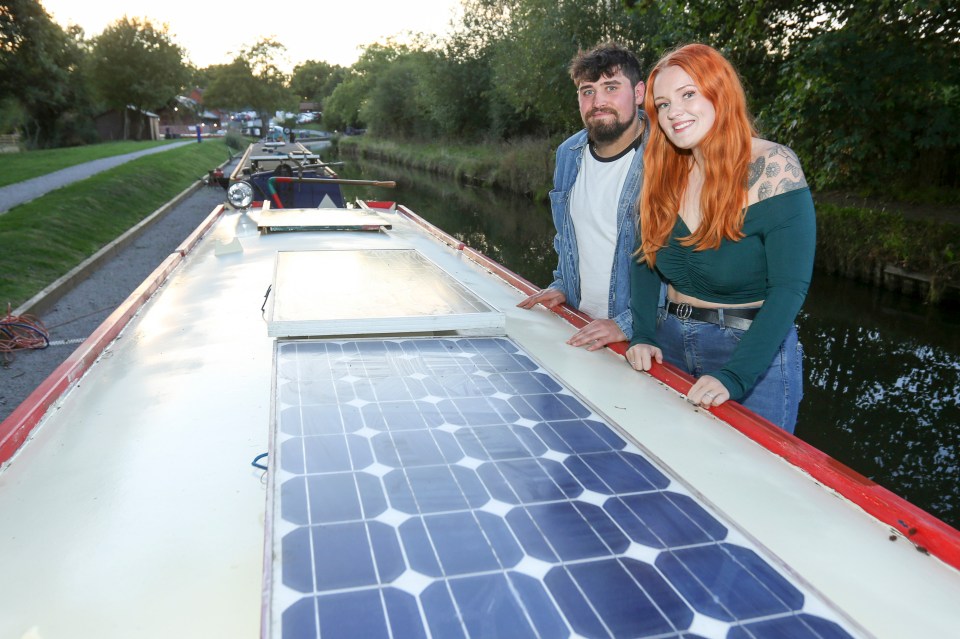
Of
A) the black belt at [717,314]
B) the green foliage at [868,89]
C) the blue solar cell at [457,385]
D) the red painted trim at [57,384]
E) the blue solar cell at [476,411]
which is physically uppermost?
the green foliage at [868,89]

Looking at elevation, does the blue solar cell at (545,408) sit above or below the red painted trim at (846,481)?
above

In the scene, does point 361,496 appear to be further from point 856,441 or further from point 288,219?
point 856,441

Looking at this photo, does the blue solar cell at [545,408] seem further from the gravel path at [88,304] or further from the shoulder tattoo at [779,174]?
the gravel path at [88,304]

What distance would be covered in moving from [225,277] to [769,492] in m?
3.47

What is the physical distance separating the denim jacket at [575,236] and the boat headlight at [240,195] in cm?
508

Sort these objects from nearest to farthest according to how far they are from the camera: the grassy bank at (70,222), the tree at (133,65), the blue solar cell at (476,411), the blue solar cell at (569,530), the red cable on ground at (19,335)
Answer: the blue solar cell at (569,530)
the blue solar cell at (476,411)
the red cable on ground at (19,335)
the grassy bank at (70,222)
the tree at (133,65)

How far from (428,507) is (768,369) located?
144cm

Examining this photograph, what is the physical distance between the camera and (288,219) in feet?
19.4

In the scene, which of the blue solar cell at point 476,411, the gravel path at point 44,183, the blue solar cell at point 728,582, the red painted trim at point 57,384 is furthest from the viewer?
the gravel path at point 44,183

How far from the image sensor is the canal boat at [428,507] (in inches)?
41.1

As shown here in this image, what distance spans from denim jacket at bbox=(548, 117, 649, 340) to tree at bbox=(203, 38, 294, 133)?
247 feet

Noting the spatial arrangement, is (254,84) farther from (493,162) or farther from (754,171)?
(754,171)

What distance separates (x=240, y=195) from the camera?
24.6 ft

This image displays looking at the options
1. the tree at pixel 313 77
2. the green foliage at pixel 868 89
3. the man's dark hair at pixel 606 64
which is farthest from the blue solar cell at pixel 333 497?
the tree at pixel 313 77
